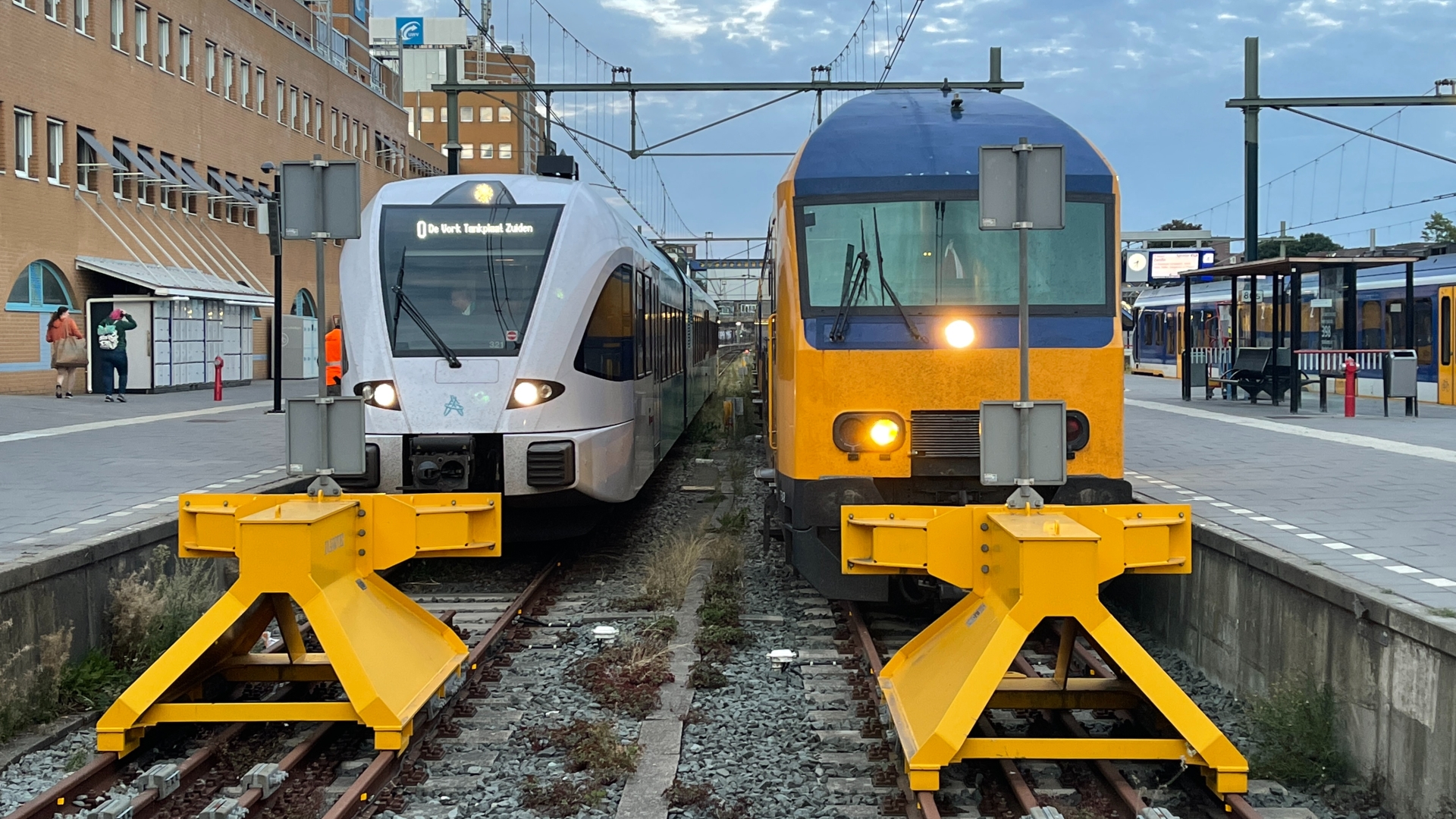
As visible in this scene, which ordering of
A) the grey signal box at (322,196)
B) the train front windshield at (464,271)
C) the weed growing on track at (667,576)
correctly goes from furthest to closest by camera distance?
the train front windshield at (464,271)
the weed growing on track at (667,576)
the grey signal box at (322,196)

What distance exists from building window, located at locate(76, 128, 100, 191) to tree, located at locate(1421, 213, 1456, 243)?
219 ft

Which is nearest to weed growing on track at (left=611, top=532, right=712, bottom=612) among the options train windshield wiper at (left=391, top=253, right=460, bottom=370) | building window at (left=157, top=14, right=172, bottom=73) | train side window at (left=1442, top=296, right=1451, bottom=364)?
train windshield wiper at (left=391, top=253, right=460, bottom=370)

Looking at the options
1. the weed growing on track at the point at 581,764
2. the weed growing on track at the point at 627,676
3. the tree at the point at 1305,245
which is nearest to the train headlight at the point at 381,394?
the weed growing on track at the point at 627,676

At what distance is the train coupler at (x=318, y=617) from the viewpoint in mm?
5902

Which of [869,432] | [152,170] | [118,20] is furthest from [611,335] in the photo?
[118,20]

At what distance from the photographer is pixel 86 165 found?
96.1 feet

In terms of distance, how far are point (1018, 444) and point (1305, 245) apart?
3439 inches

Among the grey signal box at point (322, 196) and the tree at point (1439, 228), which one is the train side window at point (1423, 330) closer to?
the grey signal box at point (322, 196)

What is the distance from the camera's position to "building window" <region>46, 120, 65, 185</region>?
2792cm

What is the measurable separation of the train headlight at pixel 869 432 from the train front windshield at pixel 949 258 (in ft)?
2.05

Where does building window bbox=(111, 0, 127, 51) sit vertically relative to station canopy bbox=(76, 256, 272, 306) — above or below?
above

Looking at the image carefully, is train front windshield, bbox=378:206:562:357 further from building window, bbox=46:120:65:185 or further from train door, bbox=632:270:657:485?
building window, bbox=46:120:65:185

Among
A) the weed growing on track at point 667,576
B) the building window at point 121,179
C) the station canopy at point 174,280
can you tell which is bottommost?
the weed growing on track at point 667,576

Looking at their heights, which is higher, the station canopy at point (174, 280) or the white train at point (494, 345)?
the station canopy at point (174, 280)
